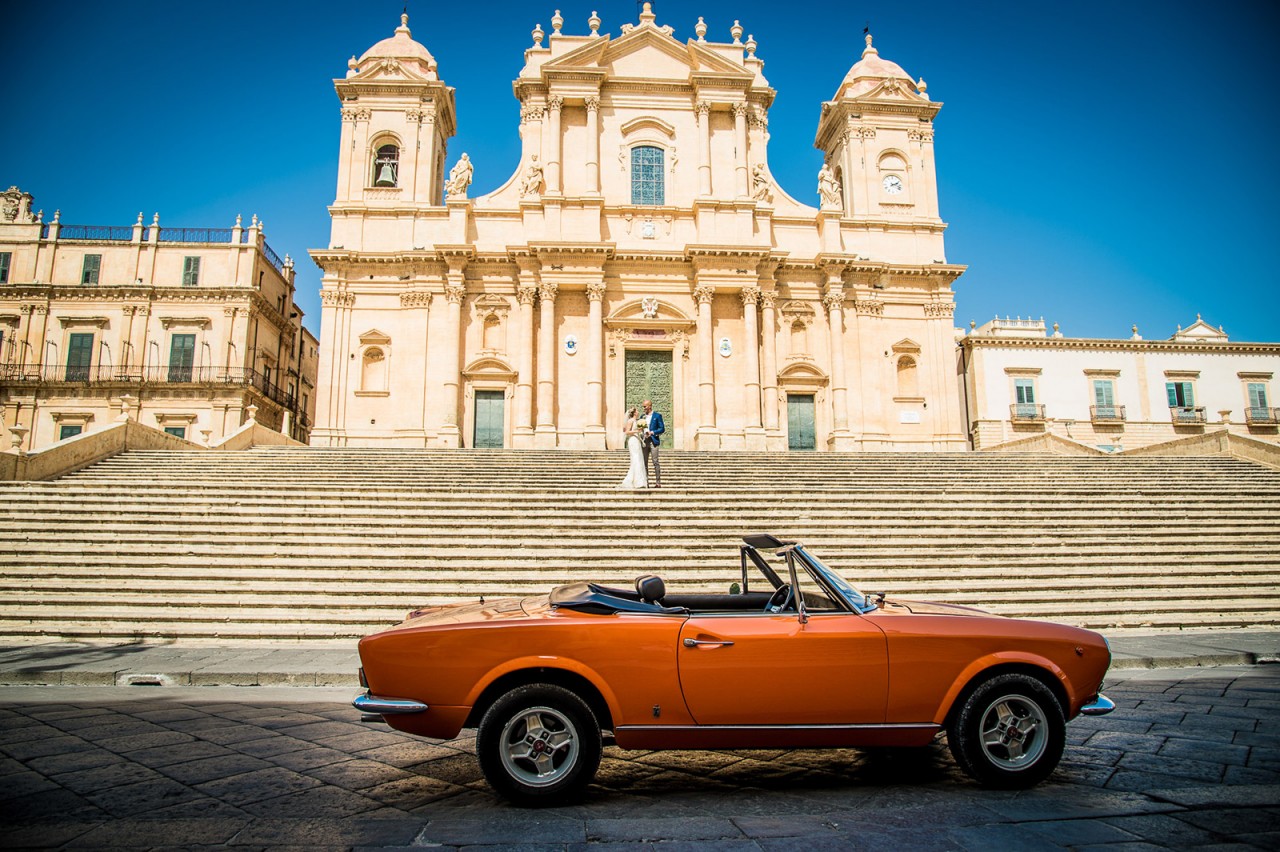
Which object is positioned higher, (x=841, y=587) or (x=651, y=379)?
(x=651, y=379)

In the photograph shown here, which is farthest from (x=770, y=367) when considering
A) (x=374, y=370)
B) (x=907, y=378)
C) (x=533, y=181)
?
(x=374, y=370)

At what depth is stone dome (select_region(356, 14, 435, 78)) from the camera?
1162 inches

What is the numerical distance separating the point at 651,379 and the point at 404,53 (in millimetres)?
16483

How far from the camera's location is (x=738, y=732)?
4027 millimetres

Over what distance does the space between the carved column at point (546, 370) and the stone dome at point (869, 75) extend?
15.8 metres

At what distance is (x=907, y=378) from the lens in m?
29.0

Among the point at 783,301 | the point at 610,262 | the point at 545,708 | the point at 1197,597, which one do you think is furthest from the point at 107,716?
the point at 783,301

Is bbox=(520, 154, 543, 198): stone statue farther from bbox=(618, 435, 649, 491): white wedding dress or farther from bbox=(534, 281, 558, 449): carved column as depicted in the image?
bbox=(618, 435, 649, 491): white wedding dress

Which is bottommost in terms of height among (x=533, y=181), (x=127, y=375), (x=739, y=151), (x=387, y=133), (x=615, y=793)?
(x=615, y=793)

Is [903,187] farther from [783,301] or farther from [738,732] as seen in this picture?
[738,732]

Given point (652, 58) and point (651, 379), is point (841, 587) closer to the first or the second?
point (651, 379)

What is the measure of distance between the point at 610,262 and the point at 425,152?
27.7 ft

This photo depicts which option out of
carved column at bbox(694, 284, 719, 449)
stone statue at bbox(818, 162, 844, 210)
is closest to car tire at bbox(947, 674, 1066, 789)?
carved column at bbox(694, 284, 719, 449)

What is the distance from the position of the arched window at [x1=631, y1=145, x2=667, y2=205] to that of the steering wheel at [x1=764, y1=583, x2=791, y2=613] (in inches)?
1010
